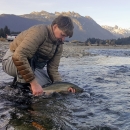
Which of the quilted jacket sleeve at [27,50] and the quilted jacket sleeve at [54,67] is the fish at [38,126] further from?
the quilted jacket sleeve at [54,67]

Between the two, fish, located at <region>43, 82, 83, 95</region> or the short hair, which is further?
fish, located at <region>43, 82, 83, 95</region>

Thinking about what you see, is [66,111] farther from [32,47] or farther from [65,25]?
[65,25]

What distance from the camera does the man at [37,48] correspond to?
5.02 metres

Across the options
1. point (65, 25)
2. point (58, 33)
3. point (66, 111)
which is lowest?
point (66, 111)

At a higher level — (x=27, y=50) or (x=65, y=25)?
(x=65, y=25)

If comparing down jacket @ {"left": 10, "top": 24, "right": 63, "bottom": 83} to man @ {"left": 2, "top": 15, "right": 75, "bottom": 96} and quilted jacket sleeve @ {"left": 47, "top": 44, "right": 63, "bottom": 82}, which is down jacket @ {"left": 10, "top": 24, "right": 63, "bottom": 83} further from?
quilted jacket sleeve @ {"left": 47, "top": 44, "right": 63, "bottom": 82}

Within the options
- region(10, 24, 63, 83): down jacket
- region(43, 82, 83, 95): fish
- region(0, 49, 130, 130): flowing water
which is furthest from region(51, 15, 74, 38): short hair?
region(0, 49, 130, 130): flowing water

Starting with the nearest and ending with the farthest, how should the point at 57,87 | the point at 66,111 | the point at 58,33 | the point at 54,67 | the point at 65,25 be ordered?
the point at 66,111 < the point at 65,25 < the point at 58,33 < the point at 57,87 < the point at 54,67

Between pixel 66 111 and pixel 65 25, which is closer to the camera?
pixel 66 111

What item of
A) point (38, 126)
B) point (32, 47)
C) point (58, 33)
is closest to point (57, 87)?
point (32, 47)

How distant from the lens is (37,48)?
5.34 m

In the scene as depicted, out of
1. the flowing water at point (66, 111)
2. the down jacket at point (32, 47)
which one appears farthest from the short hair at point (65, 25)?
the flowing water at point (66, 111)

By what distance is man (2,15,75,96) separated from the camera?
5020 millimetres

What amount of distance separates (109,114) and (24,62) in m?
1.91
